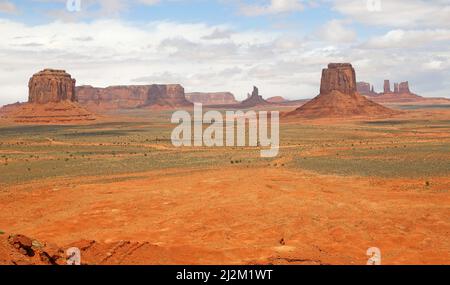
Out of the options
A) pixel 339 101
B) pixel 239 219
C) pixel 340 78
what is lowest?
pixel 239 219

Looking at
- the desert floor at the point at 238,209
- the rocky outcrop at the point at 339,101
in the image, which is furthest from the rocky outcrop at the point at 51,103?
the desert floor at the point at 238,209

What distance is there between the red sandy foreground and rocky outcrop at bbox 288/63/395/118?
93.2 m

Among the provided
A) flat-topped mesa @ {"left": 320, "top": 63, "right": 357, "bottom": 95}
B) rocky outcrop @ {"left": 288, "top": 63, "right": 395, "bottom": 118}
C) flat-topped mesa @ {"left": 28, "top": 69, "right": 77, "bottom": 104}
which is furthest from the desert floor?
flat-topped mesa @ {"left": 28, "top": 69, "right": 77, "bottom": 104}

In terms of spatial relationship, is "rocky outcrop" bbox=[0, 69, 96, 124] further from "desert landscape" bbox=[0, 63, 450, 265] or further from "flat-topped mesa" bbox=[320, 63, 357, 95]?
"desert landscape" bbox=[0, 63, 450, 265]

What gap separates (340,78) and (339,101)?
8857mm

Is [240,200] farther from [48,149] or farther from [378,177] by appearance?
[48,149]

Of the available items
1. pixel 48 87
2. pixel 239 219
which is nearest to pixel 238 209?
pixel 239 219

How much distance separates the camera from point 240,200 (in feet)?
70.3

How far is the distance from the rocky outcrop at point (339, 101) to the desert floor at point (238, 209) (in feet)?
264

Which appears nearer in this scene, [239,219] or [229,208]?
[239,219]

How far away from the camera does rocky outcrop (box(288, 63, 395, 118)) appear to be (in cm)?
11806

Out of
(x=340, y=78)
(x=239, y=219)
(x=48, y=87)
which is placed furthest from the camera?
(x=340, y=78)

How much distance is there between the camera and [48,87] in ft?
409

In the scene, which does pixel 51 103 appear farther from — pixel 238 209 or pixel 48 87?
A: pixel 238 209
